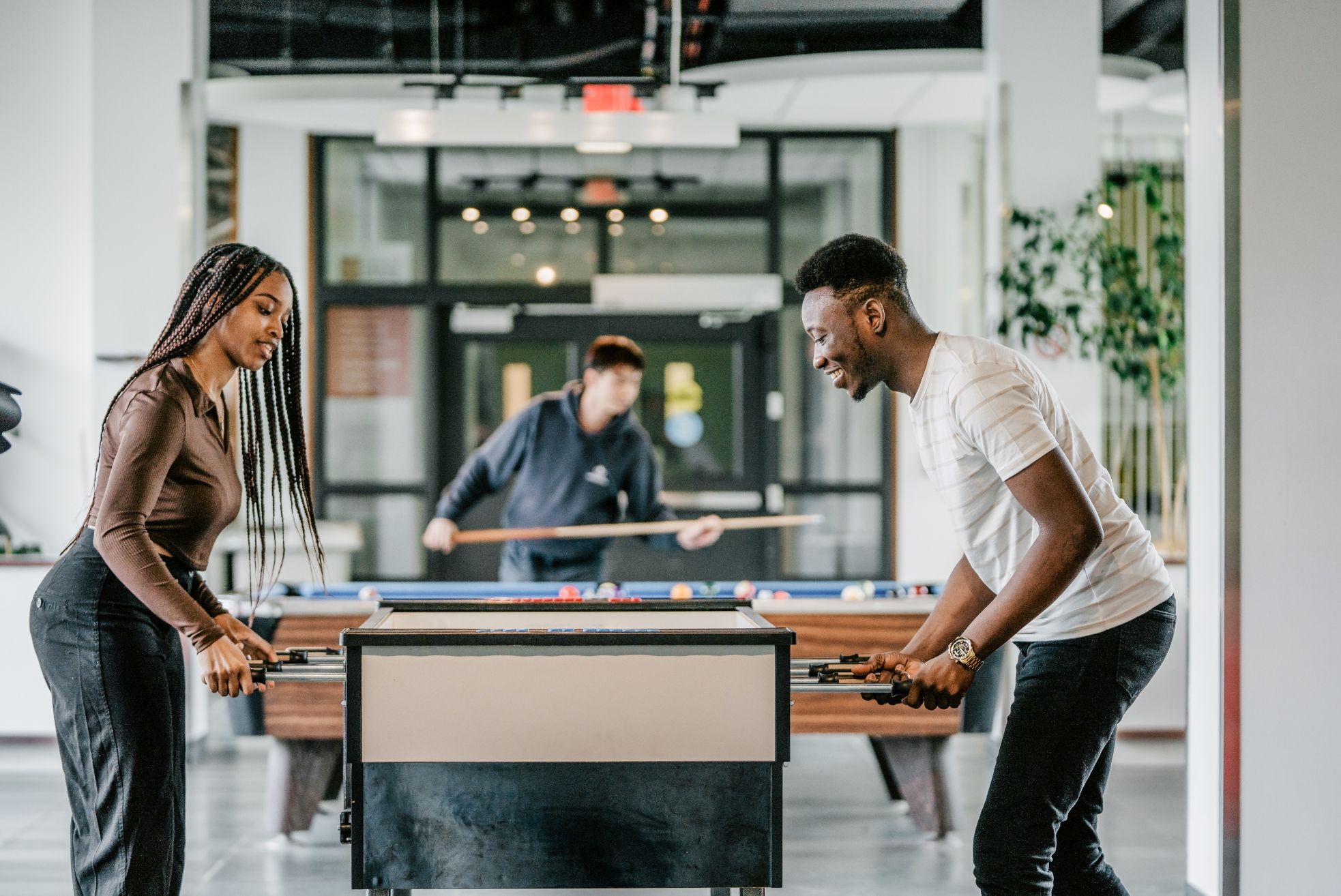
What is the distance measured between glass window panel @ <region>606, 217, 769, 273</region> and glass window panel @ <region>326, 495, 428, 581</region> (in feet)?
6.46

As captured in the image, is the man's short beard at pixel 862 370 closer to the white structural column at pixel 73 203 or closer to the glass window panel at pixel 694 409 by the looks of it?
the white structural column at pixel 73 203

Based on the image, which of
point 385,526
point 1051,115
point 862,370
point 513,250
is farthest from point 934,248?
point 862,370

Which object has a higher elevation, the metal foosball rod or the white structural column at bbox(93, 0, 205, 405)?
the white structural column at bbox(93, 0, 205, 405)

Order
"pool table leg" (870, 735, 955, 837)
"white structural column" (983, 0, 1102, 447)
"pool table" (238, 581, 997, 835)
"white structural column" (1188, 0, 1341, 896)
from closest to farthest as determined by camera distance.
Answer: "white structural column" (1188, 0, 1341, 896)
"pool table" (238, 581, 997, 835)
"pool table leg" (870, 735, 955, 837)
"white structural column" (983, 0, 1102, 447)

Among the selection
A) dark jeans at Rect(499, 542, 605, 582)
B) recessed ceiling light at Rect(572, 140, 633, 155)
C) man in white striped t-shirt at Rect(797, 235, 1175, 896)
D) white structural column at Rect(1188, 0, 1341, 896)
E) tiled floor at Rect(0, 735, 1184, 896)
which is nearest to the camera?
man in white striped t-shirt at Rect(797, 235, 1175, 896)

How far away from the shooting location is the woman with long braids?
1949mm

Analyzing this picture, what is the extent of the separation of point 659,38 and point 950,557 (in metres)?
3.37

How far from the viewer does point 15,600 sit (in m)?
4.52

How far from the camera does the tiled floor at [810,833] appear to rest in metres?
3.26

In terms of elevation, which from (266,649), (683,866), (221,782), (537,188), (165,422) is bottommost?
(221,782)

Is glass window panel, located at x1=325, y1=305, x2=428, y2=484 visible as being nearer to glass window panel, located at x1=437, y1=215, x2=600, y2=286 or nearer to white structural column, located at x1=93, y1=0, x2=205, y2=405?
glass window panel, located at x1=437, y1=215, x2=600, y2=286

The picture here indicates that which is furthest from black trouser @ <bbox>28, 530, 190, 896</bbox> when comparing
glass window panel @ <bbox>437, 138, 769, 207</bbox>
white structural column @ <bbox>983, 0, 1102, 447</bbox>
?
glass window panel @ <bbox>437, 138, 769, 207</bbox>

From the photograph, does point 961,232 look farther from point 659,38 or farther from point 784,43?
point 659,38

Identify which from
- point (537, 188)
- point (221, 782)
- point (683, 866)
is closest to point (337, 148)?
point (537, 188)
